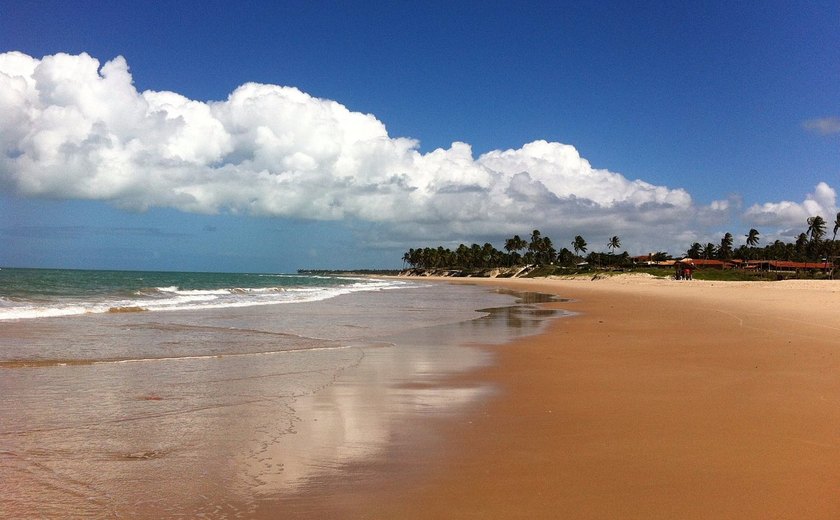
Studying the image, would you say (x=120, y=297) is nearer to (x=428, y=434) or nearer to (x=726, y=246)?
(x=428, y=434)

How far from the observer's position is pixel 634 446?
6.33 meters

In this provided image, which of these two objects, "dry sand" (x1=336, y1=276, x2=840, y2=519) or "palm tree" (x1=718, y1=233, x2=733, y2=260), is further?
"palm tree" (x1=718, y1=233, x2=733, y2=260)

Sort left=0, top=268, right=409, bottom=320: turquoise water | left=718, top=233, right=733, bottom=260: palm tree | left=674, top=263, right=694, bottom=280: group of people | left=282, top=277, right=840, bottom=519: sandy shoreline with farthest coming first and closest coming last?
1. left=718, top=233, right=733, bottom=260: palm tree
2. left=674, top=263, right=694, bottom=280: group of people
3. left=0, top=268, right=409, bottom=320: turquoise water
4. left=282, top=277, right=840, bottom=519: sandy shoreline

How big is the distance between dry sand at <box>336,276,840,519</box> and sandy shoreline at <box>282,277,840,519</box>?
0.06 ft

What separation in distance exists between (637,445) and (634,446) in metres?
0.06

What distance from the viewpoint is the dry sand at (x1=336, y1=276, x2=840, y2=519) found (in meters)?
4.79

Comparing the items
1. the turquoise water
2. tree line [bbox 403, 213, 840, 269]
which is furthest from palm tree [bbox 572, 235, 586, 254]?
the turquoise water

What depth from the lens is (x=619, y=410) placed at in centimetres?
803

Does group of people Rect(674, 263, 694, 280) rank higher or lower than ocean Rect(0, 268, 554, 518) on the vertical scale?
higher

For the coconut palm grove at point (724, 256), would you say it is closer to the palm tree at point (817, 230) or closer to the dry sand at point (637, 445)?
the palm tree at point (817, 230)

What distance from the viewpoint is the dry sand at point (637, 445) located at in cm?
479

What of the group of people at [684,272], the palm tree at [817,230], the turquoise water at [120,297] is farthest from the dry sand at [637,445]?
the palm tree at [817,230]

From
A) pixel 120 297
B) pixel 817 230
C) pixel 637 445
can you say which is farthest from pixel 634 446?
pixel 817 230

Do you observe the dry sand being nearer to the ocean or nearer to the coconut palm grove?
the ocean
